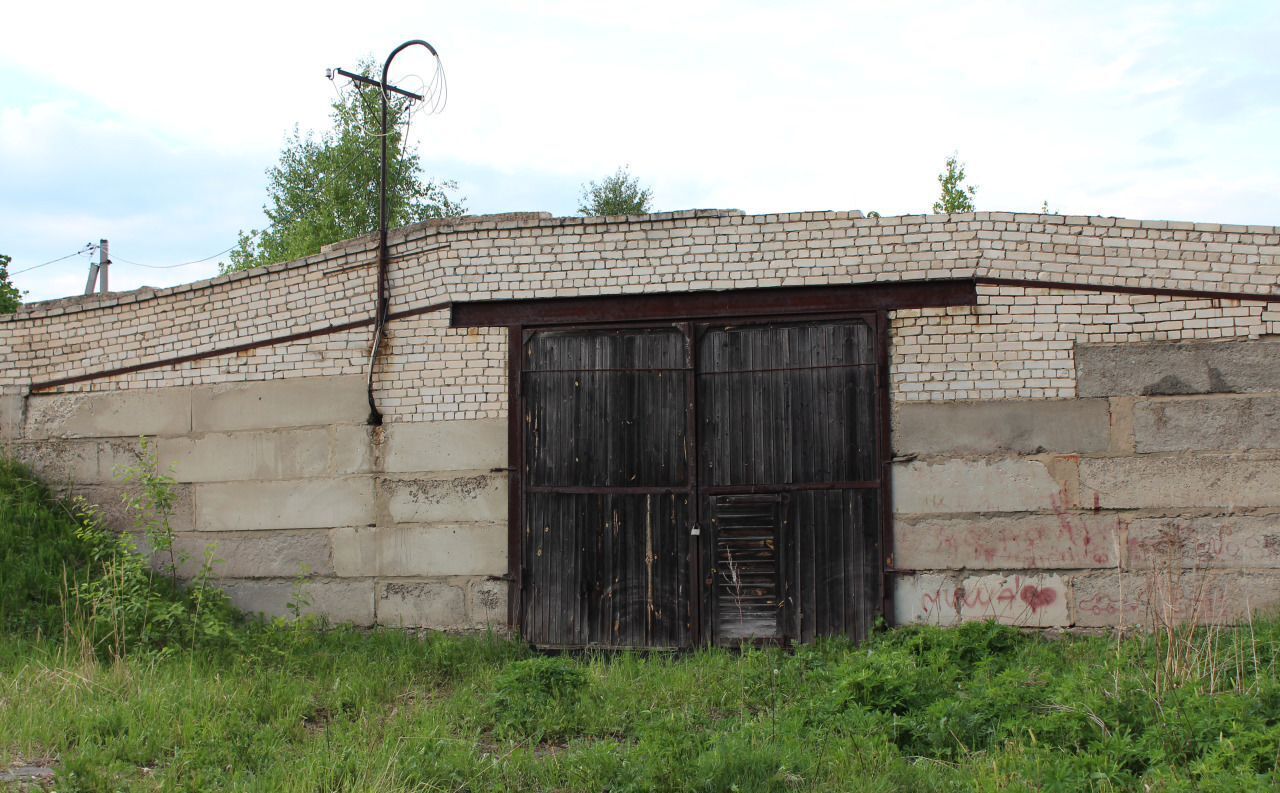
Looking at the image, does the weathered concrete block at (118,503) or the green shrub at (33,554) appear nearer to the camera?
the green shrub at (33,554)

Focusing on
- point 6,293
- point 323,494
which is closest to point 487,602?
point 323,494

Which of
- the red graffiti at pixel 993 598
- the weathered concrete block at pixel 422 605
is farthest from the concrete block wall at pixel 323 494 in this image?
the red graffiti at pixel 993 598

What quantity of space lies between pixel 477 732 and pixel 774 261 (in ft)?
13.6

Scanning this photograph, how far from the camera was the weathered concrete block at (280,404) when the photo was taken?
8.93 metres

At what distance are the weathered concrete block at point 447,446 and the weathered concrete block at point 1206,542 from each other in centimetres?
477

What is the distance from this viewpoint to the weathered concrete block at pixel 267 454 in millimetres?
8875

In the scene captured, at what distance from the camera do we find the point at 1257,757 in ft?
16.1

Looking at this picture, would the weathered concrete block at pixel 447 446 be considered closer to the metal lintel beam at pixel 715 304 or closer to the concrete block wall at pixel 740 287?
the concrete block wall at pixel 740 287

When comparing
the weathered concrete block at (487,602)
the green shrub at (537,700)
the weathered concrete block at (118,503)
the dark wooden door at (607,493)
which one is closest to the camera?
the green shrub at (537,700)

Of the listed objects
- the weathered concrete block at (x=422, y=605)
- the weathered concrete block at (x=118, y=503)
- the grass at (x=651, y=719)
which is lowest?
the grass at (x=651, y=719)

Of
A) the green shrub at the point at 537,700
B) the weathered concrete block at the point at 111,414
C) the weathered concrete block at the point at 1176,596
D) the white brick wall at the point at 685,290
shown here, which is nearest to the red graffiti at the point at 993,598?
the weathered concrete block at the point at 1176,596

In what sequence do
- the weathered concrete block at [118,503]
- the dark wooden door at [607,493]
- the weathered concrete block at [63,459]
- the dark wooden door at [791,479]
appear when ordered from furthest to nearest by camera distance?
the weathered concrete block at [63,459], the weathered concrete block at [118,503], the dark wooden door at [607,493], the dark wooden door at [791,479]

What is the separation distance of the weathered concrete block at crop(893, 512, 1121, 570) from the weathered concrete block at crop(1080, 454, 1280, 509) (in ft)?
0.66

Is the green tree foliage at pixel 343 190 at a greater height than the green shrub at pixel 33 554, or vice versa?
the green tree foliage at pixel 343 190
